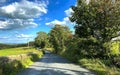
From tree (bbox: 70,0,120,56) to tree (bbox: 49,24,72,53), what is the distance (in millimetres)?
61440

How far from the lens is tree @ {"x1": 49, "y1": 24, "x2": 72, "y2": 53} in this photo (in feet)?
315

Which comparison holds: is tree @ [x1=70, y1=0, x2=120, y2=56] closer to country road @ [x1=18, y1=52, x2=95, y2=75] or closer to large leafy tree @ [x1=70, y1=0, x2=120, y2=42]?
large leafy tree @ [x1=70, y1=0, x2=120, y2=42]

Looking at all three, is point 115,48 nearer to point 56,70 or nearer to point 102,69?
point 102,69

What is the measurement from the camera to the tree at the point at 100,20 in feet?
101

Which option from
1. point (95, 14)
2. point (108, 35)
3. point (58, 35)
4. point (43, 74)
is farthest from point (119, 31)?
point (58, 35)

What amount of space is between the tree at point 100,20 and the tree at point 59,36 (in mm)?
61440

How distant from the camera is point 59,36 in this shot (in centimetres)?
9994

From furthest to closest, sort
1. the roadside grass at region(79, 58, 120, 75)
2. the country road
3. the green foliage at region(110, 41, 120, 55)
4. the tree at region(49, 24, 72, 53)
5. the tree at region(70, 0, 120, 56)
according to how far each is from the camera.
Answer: the tree at region(49, 24, 72, 53)
the tree at region(70, 0, 120, 56)
the green foliage at region(110, 41, 120, 55)
the country road
the roadside grass at region(79, 58, 120, 75)

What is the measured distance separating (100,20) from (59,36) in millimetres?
68739

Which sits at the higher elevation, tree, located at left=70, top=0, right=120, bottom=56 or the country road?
tree, located at left=70, top=0, right=120, bottom=56

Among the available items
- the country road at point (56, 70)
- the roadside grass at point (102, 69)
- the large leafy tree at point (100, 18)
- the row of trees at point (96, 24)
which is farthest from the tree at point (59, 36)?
the roadside grass at point (102, 69)

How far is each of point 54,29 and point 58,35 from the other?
17.1 feet

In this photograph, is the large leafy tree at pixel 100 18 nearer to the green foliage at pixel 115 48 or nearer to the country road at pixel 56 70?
the green foliage at pixel 115 48

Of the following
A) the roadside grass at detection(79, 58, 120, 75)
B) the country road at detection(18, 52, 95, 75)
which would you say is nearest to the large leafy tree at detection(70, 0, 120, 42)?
the country road at detection(18, 52, 95, 75)
